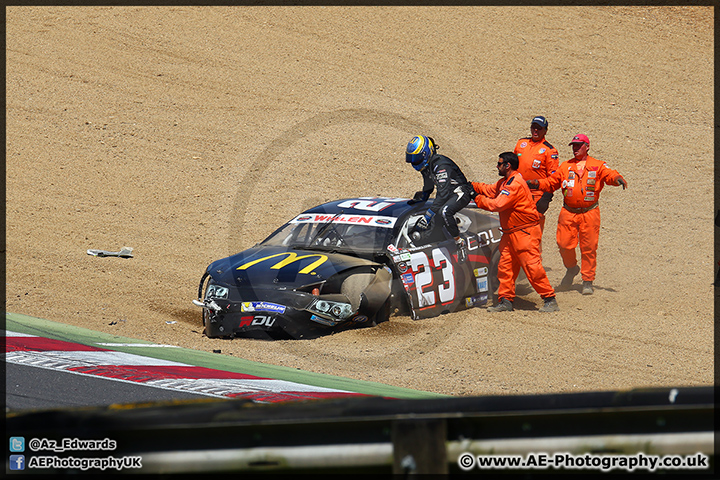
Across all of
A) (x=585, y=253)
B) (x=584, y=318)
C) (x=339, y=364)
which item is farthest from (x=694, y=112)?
(x=339, y=364)

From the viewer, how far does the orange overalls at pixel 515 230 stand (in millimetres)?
8711

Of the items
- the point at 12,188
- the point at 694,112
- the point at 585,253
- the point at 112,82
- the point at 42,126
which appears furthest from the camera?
the point at 694,112

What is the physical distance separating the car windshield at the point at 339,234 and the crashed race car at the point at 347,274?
1 cm

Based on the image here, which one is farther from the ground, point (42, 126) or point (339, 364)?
point (42, 126)

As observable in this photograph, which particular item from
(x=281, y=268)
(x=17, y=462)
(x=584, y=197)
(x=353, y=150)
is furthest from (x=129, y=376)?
(x=353, y=150)

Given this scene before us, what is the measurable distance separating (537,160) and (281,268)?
4.43m

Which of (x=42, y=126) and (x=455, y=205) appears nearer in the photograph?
(x=455, y=205)

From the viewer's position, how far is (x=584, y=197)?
33.2 ft

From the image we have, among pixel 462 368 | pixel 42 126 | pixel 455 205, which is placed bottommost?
pixel 462 368

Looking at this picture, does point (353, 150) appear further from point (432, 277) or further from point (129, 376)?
point (129, 376)

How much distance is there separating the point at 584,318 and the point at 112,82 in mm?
15527

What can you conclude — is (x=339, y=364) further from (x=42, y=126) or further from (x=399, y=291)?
(x=42, y=126)

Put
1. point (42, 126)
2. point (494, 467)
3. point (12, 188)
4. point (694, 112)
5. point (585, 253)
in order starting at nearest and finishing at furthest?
point (494, 467) → point (585, 253) → point (12, 188) → point (42, 126) → point (694, 112)

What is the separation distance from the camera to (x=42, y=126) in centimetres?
1706
